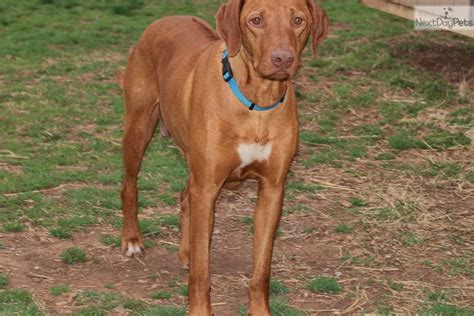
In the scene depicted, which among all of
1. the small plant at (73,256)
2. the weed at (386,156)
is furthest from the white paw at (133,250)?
the weed at (386,156)

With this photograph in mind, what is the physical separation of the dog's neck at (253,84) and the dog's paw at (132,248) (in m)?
1.99

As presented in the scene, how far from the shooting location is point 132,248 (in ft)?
24.3

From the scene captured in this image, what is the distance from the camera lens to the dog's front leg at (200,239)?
6.11 m

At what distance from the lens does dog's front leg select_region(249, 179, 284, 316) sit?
6.21m

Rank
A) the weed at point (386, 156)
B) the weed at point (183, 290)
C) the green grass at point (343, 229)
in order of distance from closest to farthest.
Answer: the weed at point (183, 290) < the green grass at point (343, 229) < the weed at point (386, 156)

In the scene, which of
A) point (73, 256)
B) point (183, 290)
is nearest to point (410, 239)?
point (183, 290)

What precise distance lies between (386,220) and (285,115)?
2.44 meters

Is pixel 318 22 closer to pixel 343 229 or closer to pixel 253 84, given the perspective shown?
pixel 253 84

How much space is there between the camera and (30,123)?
1050 centimetres

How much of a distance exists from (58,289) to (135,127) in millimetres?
1431

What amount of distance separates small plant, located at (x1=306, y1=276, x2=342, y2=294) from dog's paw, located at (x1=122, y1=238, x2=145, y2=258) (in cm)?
139

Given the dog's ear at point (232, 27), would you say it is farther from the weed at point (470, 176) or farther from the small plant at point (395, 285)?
the weed at point (470, 176)

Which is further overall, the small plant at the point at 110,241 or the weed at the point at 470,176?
the weed at the point at 470,176

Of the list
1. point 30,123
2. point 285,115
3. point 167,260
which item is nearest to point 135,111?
point 167,260
